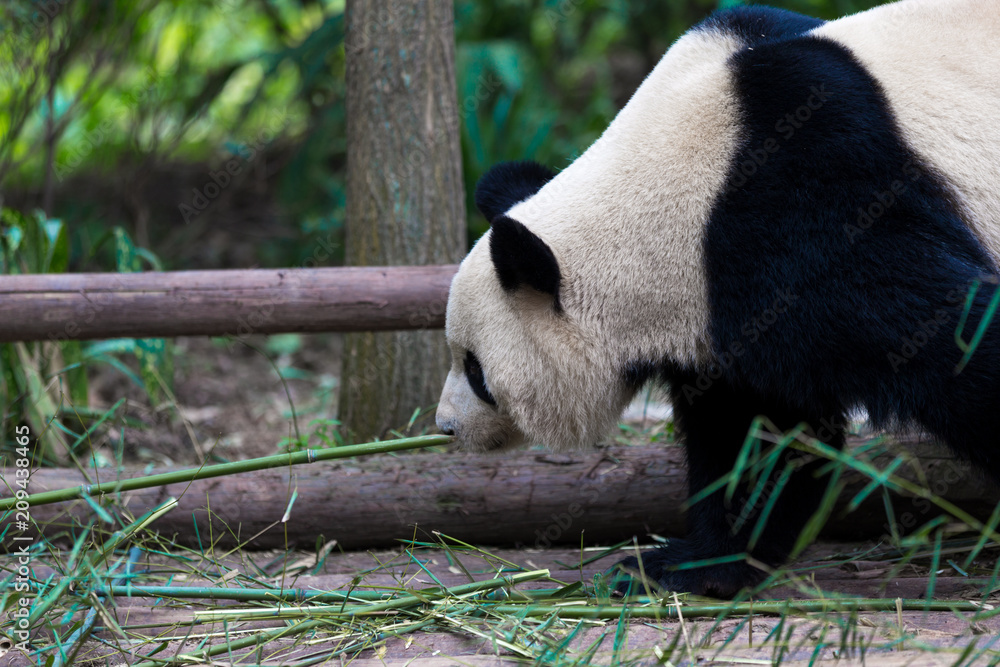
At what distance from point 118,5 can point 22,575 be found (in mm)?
4772

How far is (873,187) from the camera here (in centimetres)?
212

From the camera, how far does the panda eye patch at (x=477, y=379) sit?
261 cm

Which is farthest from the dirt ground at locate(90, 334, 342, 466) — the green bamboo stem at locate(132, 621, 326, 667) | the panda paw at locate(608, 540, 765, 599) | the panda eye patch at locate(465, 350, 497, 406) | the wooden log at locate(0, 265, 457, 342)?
the panda paw at locate(608, 540, 765, 599)

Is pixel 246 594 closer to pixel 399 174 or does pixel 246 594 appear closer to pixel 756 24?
pixel 399 174

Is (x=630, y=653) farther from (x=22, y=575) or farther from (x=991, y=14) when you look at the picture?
(x=991, y=14)

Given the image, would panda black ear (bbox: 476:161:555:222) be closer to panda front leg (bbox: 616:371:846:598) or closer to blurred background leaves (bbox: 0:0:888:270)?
panda front leg (bbox: 616:371:846:598)

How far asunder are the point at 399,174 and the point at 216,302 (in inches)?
38.1

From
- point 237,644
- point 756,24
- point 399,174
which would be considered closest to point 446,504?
point 237,644

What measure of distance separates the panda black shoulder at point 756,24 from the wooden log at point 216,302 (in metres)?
1.25

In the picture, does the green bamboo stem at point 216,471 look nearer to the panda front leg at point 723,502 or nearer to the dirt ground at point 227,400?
the panda front leg at point 723,502

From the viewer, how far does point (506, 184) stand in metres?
2.80

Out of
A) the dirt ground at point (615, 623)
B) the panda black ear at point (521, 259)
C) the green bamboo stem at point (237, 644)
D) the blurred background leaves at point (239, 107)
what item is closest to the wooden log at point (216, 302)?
the dirt ground at point (615, 623)

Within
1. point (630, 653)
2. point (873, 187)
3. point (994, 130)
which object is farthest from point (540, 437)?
point (994, 130)

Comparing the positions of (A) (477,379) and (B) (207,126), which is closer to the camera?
(A) (477,379)
